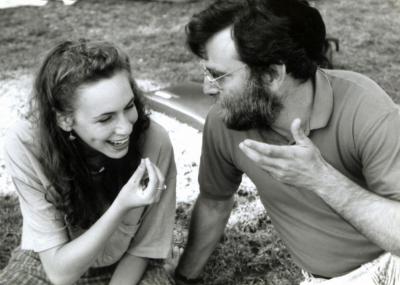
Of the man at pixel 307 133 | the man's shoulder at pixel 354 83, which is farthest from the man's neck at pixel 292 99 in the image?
the man's shoulder at pixel 354 83

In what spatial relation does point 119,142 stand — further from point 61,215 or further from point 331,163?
point 331,163

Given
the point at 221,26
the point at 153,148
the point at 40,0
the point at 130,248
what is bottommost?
the point at 40,0

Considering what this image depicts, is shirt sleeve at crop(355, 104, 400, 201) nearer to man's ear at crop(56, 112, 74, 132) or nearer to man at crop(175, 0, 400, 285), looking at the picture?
man at crop(175, 0, 400, 285)

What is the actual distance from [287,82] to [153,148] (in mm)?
662

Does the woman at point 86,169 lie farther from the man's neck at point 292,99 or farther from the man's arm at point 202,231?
the man's neck at point 292,99

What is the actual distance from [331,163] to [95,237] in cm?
99

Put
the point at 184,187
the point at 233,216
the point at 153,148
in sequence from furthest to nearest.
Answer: the point at 184,187, the point at 233,216, the point at 153,148

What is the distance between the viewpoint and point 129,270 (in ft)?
8.90

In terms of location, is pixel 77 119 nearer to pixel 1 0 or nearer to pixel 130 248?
pixel 130 248

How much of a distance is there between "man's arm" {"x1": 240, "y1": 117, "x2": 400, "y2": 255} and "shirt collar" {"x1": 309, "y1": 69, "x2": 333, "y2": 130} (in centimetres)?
28

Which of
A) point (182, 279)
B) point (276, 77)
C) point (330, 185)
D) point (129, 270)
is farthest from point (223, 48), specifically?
point (182, 279)

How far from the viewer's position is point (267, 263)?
333 cm

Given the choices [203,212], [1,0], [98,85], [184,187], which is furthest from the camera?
[1,0]

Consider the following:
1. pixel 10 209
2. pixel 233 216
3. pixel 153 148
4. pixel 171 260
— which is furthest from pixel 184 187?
pixel 153 148
